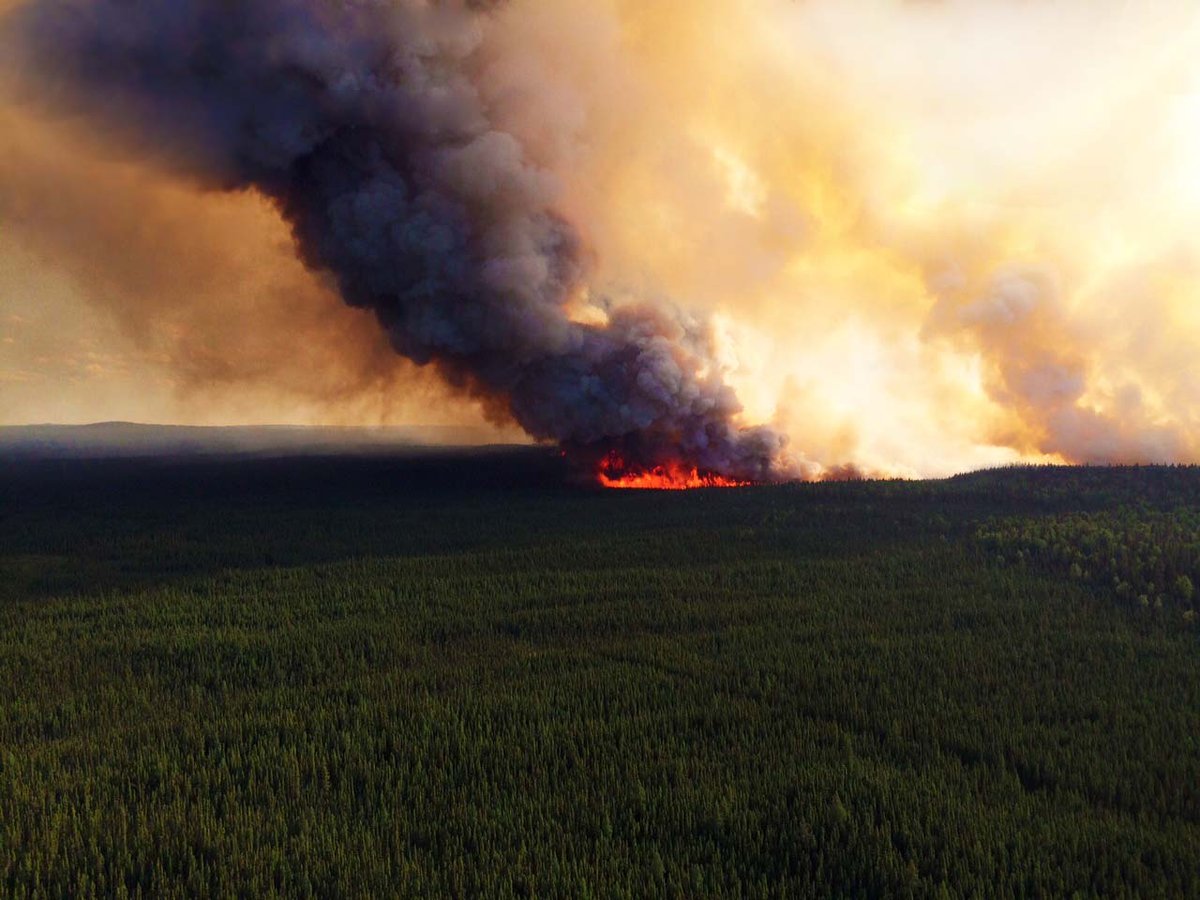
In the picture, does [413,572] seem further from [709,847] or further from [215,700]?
[709,847]

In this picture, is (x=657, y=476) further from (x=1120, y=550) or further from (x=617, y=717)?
(x=617, y=717)

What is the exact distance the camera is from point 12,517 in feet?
170

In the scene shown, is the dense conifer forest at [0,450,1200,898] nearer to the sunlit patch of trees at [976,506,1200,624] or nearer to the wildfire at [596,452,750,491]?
the sunlit patch of trees at [976,506,1200,624]

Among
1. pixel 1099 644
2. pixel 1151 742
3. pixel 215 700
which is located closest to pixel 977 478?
pixel 1099 644

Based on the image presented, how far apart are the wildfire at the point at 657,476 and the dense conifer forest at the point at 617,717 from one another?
26.7 m

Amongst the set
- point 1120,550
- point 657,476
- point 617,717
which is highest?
point 657,476

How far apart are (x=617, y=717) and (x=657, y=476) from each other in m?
50.2

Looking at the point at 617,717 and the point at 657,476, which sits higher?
the point at 657,476

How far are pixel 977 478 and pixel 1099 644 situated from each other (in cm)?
3608

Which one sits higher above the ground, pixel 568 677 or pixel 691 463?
pixel 691 463

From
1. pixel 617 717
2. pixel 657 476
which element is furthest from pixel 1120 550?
pixel 657 476

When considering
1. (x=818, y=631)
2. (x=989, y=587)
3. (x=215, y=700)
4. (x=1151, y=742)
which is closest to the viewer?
(x=1151, y=742)

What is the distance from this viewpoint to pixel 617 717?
50.1 ft

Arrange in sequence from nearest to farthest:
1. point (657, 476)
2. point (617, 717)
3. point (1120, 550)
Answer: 1. point (617, 717)
2. point (1120, 550)
3. point (657, 476)
